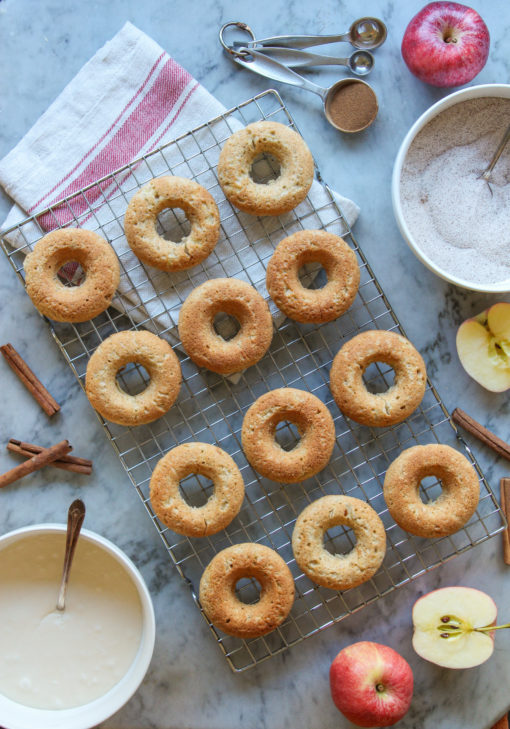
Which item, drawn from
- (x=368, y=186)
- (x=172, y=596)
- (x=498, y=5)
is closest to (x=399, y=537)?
(x=172, y=596)

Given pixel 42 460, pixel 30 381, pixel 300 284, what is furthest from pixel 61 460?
pixel 300 284

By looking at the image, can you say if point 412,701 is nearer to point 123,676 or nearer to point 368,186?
point 123,676

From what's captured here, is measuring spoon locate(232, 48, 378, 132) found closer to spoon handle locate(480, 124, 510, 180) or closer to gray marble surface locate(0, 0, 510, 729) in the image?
gray marble surface locate(0, 0, 510, 729)

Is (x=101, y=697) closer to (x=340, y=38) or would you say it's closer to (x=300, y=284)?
(x=300, y=284)

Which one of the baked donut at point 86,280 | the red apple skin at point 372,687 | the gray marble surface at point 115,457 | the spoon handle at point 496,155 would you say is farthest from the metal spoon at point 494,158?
the red apple skin at point 372,687

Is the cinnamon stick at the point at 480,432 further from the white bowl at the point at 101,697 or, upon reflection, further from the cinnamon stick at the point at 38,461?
the cinnamon stick at the point at 38,461
